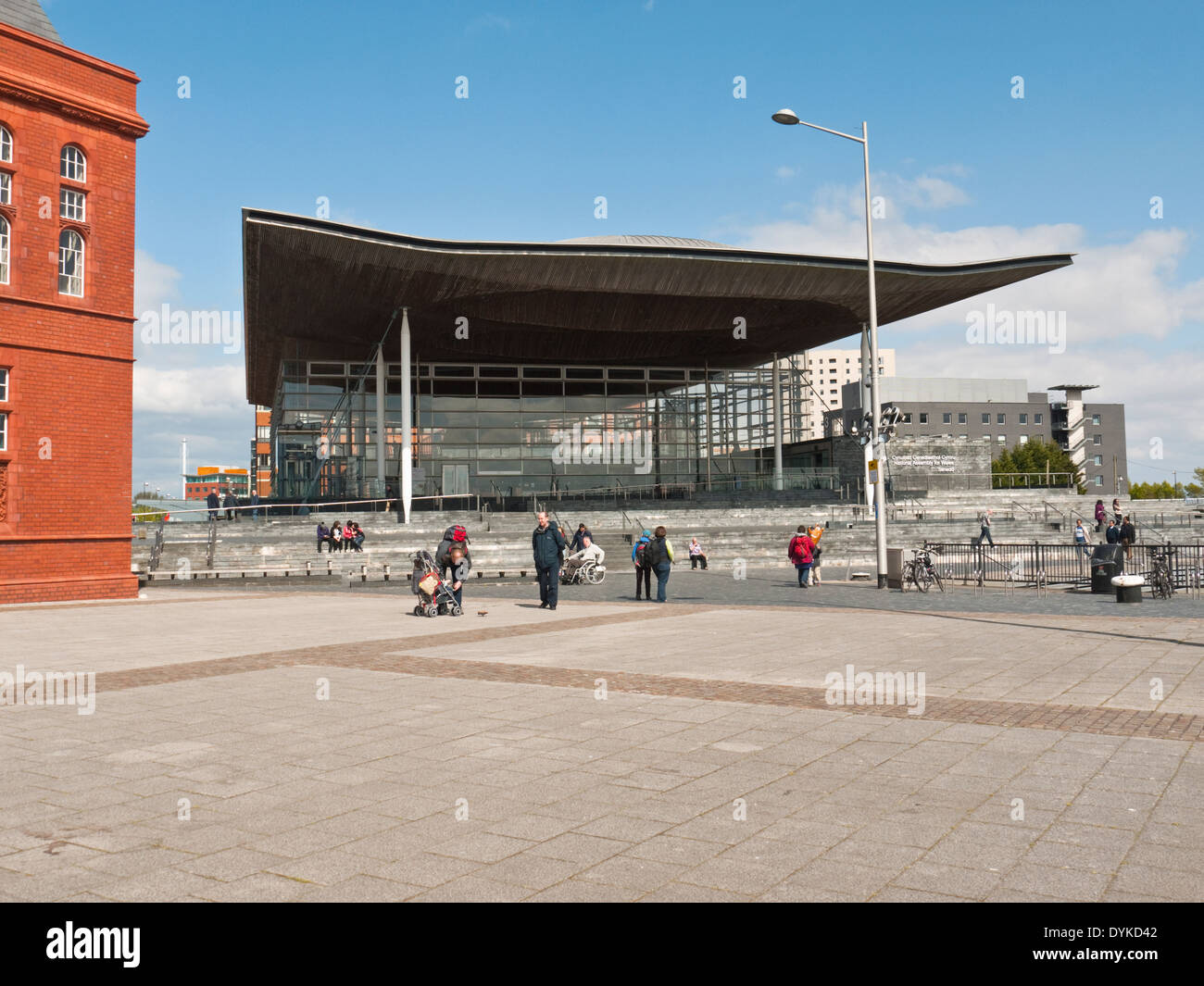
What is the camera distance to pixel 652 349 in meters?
53.8

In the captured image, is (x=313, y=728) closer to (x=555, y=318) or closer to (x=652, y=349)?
(x=555, y=318)

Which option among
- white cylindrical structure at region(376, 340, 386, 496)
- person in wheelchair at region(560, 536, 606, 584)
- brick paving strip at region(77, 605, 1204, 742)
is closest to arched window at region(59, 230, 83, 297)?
brick paving strip at region(77, 605, 1204, 742)

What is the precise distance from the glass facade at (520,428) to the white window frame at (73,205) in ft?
78.3

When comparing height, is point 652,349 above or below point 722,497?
above

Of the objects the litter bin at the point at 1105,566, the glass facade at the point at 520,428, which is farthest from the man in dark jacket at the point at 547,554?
the glass facade at the point at 520,428

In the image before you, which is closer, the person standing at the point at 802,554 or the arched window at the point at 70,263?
the arched window at the point at 70,263

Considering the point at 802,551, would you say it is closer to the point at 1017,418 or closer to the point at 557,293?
the point at 557,293

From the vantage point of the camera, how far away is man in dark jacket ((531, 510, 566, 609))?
1842 cm

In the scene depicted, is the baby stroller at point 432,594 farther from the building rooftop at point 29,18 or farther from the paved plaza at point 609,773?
the building rooftop at point 29,18

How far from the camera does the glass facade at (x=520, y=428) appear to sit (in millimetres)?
48500

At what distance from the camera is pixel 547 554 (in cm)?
1842
